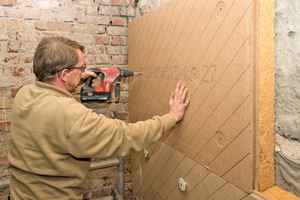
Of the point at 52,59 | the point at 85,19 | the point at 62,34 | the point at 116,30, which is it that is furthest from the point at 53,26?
the point at 52,59

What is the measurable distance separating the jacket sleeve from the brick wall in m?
0.86

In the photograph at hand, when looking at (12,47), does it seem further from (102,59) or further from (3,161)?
(3,161)

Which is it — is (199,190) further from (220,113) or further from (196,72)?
(196,72)

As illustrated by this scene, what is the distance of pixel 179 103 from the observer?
1117 millimetres

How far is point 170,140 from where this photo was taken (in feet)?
4.23

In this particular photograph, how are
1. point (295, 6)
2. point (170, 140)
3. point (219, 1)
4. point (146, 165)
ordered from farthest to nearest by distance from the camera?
point (146, 165)
point (170, 140)
point (219, 1)
point (295, 6)

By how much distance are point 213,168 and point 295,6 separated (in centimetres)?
67

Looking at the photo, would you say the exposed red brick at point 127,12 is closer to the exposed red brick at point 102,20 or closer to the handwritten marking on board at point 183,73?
the exposed red brick at point 102,20

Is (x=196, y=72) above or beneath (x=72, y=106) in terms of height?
above

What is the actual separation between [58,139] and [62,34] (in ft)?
3.30

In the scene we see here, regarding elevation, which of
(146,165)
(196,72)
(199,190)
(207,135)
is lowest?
(146,165)

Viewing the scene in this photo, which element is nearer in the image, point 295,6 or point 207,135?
point 295,6

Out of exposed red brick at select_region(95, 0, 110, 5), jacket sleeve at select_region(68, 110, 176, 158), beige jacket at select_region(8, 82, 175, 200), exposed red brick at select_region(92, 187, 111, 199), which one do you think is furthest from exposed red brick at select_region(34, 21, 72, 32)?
exposed red brick at select_region(92, 187, 111, 199)

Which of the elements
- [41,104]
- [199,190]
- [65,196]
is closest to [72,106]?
[41,104]
